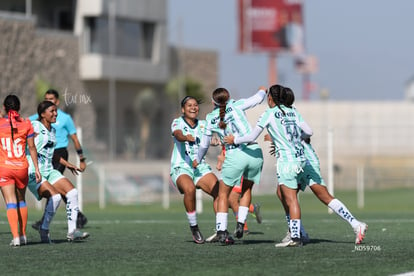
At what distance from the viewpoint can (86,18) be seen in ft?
185

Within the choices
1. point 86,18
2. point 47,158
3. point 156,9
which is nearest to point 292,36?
point 156,9

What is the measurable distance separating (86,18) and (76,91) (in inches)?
149

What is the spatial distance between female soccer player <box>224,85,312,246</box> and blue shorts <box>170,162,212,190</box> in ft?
4.79

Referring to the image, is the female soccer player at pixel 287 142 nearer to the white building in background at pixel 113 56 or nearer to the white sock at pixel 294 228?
the white sock at pixel 294 228

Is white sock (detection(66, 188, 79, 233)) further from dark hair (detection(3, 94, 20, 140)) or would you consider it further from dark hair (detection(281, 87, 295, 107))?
dark hair (detection(281, 87, 295, 107))

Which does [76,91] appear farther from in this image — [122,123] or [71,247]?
[71,247]

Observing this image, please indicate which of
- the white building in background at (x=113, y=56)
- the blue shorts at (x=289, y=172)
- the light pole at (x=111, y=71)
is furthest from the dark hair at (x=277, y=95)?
the light pole at (x=111, y=71)

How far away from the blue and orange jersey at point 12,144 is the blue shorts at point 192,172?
6.61 ft

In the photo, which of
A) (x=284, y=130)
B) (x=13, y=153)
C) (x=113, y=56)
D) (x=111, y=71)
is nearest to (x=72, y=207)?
(x=13, y=153)

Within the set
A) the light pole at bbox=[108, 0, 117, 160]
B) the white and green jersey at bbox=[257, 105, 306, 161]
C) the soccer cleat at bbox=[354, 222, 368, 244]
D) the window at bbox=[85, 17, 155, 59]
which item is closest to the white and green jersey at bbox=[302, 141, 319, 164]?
the white and green jersey at bbox=[257, 105, 306, 161]

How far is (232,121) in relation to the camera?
A: 14.8 meters

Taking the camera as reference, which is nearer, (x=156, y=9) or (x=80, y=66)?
(x=80, y=66)

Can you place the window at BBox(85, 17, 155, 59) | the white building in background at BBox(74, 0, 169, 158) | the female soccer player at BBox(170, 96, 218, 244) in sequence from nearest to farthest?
the female soccer player at BBox(170, 96, 218, 244), the white building in background at BBox(74, 0, 169, 158), the window at BBox(85, 17, 155, 59)

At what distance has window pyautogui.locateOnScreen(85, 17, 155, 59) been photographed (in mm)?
56344
